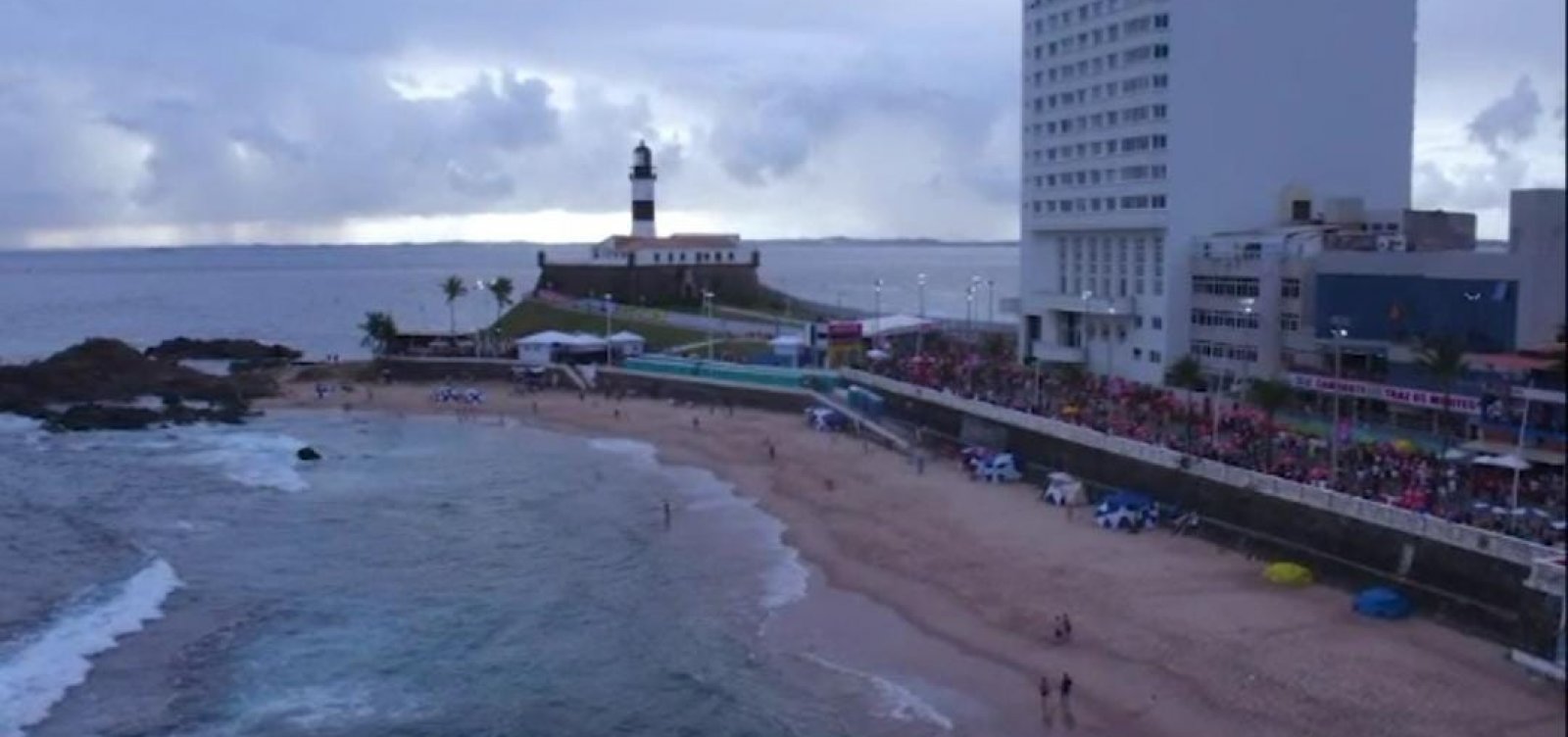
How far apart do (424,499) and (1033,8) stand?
2887 centimetres

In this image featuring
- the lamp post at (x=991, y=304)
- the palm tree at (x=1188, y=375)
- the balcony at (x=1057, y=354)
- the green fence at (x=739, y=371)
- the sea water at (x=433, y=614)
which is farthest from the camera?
the lamp post at (x=991, y=304)

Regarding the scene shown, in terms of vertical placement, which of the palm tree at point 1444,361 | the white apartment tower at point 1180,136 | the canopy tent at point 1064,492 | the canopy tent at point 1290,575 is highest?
the white apartment tower at point 1180,136

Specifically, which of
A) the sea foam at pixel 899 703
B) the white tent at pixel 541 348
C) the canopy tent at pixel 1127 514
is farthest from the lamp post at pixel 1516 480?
the white tent at pixel 541 348

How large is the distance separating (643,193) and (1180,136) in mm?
53427

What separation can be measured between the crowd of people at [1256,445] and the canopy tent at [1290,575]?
1910 mm

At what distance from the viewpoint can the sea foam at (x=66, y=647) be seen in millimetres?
23016

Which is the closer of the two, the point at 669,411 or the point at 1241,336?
the point at 1241,336

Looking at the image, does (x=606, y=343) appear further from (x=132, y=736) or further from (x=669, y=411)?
(x=132, y=736)

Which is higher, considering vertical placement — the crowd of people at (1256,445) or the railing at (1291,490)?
the crowd of people at (1256,445)

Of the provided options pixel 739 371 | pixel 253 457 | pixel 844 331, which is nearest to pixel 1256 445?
pixel 844 331

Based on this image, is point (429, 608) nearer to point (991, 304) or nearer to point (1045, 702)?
point (1045, 702)

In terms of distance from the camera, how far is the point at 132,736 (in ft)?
69.6

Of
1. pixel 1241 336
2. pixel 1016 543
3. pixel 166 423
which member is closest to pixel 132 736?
pixel 1016 543

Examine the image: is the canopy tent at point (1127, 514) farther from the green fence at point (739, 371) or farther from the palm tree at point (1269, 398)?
the green fence at point (739, 371)
